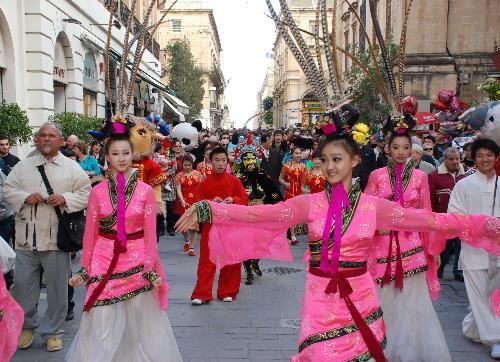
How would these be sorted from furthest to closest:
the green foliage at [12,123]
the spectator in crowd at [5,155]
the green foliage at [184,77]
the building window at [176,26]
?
the building window at [176,26] < the green foliage at [184,77] < the green foliage at [12,123] < the spectator in crowd at [5,155]

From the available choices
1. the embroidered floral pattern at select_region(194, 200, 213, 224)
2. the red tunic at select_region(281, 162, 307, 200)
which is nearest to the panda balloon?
the red tunic at select_region(281, 162, 307, 200)

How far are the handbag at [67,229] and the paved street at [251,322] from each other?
3.17ft

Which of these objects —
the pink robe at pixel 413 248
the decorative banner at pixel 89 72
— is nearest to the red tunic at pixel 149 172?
the pink robe at pixel 413 248

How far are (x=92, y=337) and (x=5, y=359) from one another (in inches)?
23.7

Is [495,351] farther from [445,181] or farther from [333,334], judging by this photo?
[445,181]

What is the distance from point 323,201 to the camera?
3.72 meters

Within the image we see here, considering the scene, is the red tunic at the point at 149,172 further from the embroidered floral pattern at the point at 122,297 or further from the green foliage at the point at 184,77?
the green foliage at the point at 184,77

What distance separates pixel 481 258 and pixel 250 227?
2989 millimetres

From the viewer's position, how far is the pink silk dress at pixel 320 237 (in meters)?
3.55

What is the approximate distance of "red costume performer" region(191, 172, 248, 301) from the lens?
7.46 m

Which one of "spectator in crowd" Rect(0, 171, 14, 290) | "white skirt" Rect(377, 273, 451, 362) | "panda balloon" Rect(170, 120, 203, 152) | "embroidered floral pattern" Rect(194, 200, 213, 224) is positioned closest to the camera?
"embroidered floral pattern" Rect(194, 200, 213, 224)

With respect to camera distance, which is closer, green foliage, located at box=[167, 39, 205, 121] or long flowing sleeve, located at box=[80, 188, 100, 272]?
long flowing sleeve, located at box=[80, 188, 100, 272]

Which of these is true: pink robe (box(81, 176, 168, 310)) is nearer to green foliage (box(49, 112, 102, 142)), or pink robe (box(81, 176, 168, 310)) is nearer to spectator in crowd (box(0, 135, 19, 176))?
spectator in crowd (box(0, 135, 19, 176))

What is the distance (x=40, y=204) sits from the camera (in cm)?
574
